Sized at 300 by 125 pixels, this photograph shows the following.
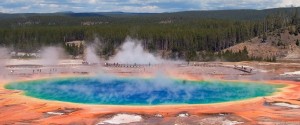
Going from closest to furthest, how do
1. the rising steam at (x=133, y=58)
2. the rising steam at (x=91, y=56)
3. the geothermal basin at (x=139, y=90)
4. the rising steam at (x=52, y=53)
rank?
the geothermal basin at (x=139, y=90) < the rising steam at (x=133, y=58) < the rising steam at (x=91, y=56) < the rising steam at (x=52, y=53)

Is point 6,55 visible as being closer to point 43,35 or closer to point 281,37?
point 43,35

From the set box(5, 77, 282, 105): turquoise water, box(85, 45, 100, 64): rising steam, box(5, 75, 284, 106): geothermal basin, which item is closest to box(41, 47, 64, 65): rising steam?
box(85, 45, 100, 64): rising steam

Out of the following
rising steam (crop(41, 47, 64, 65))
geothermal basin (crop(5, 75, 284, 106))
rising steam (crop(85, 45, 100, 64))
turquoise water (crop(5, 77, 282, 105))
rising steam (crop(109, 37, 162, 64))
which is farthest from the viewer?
rising steam (crop(41, 47, 64, 65))

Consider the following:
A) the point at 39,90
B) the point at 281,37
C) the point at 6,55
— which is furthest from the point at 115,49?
the point at 39,90

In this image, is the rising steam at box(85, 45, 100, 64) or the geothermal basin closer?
the geothermal basin

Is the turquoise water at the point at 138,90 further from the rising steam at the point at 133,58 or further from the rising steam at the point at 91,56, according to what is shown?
the rising steam at the point at 91,56

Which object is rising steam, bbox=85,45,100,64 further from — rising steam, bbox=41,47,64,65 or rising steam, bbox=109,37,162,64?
rising steam, bbox=41,47,64,65

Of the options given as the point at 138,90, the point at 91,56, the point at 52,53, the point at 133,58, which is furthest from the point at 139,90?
the point at 52,53

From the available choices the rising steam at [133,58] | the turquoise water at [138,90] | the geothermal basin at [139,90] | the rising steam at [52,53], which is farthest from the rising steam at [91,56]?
the turquoise water at [138,90]
